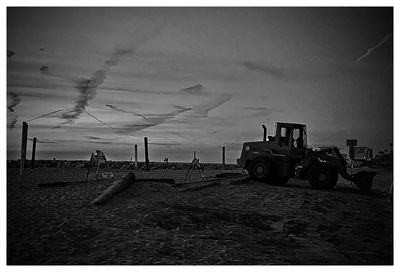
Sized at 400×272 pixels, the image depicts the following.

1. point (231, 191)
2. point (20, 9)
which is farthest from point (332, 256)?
point (20, 9)

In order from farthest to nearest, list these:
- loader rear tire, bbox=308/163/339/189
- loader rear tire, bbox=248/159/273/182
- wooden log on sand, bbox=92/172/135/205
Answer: loader rear tire, bbox=248/159/273/182 → loader rear tire, bbox=308/163/339/189 → wooden log on sand, bbox=92/172/135/205

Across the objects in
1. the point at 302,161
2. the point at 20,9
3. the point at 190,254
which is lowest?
the point at 190,254

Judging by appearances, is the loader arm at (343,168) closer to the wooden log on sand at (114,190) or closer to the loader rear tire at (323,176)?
the loader rear tire at (323,176)

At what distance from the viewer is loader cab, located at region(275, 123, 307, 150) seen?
12.6 m

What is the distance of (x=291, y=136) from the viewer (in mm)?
12664

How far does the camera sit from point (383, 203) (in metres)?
10.1

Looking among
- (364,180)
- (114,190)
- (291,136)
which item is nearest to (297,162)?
(291,136)

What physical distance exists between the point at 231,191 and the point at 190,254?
5.50 meters

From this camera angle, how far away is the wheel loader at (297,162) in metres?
11.9

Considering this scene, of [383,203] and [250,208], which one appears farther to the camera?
[383,203]

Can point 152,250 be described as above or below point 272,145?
below

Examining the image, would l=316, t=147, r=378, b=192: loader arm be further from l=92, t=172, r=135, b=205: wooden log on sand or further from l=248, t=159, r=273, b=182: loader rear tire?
l=92, t=172, r=135, b=205: wooden log on sand

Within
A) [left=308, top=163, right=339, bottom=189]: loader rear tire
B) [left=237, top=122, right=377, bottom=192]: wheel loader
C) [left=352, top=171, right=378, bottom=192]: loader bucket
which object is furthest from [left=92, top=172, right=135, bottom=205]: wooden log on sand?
[left=352, top=171, right=378, bottom=192]: loader bucket

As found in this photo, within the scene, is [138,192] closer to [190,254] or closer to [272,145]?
[190,254]
